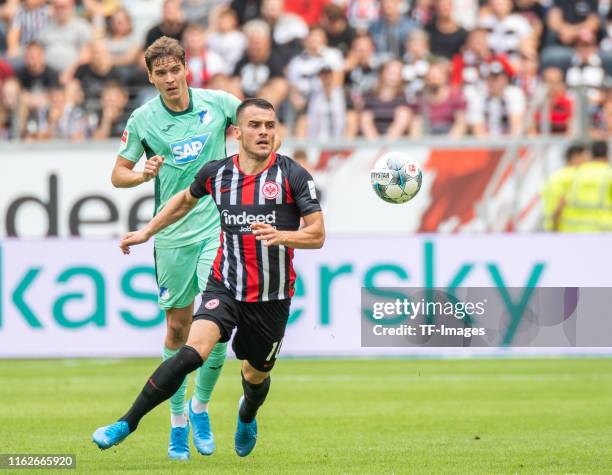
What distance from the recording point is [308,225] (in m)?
7.79

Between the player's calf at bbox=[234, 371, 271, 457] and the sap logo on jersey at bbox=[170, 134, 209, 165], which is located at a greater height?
Answer: the sap logo on jersey at bbox=[170, 134, 209, 165]

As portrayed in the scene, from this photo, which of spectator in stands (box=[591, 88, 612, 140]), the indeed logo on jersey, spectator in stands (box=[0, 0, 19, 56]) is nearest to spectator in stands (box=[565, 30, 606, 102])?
spectator in stands (box=[591, 88, 612, 140])

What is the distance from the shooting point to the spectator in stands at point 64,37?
20.8 m

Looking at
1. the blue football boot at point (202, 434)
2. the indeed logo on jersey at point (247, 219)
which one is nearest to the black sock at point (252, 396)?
the blue football boot at point (202, 434)

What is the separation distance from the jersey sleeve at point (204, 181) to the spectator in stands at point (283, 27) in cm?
1180

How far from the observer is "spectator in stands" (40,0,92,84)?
2081cm

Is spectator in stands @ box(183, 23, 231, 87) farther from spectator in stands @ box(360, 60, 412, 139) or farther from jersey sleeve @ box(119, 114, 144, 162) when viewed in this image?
jersey sleeve @ box(119, 114, 144, 162)

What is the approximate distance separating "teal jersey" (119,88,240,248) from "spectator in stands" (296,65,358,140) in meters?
10.0

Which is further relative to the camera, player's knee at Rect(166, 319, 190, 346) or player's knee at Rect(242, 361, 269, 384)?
player's knee at Rect(166, 319, 190, 346)

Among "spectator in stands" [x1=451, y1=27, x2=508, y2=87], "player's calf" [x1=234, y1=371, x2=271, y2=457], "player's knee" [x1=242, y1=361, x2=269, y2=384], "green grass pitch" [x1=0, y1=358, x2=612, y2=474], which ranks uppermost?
"spectator in stands" [x1=451, y1=27, x2=508, y2=87]

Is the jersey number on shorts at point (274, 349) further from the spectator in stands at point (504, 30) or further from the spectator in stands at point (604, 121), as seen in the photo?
the spectator in stands at point (504, 30)

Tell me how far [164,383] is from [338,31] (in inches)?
513

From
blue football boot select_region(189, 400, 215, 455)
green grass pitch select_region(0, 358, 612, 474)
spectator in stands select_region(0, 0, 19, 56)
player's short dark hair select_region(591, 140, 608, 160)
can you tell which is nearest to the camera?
green grass pitch select_region(0, 358, 612, 474)

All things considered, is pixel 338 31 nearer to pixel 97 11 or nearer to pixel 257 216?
pixel 97 11
